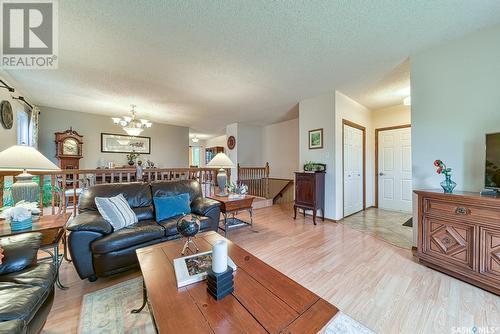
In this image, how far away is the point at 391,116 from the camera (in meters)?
4.63

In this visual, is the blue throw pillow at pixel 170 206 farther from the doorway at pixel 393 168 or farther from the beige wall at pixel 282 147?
the doorway at pixel 393 168

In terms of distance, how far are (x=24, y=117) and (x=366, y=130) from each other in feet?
25.2

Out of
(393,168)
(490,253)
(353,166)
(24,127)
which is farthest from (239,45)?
(24,127)

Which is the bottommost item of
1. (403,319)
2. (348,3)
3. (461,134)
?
(403,319)

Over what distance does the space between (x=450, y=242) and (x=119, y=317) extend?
3.09m

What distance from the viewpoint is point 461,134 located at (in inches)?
88.0

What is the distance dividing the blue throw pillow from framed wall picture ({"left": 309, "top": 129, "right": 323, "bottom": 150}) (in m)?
2.85

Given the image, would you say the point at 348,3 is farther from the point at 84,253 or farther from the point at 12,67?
the point at 12,67

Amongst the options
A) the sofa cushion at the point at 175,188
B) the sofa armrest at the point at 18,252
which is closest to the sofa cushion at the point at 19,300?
the sofa armrest at the point at 18,252

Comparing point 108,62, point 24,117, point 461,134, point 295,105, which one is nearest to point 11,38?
point 108,62

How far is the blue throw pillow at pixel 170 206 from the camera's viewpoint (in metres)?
2.51

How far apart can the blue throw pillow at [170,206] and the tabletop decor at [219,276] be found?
1696 millimetres

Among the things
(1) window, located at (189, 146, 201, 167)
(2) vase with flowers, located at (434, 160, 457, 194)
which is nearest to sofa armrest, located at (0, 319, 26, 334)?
(2) vase with flowers, located at (434, 160, 457, 194)

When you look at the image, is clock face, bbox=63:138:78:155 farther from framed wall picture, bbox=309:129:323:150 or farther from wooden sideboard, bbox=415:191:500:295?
wooden sideboard, bbox=415:191:500:295
